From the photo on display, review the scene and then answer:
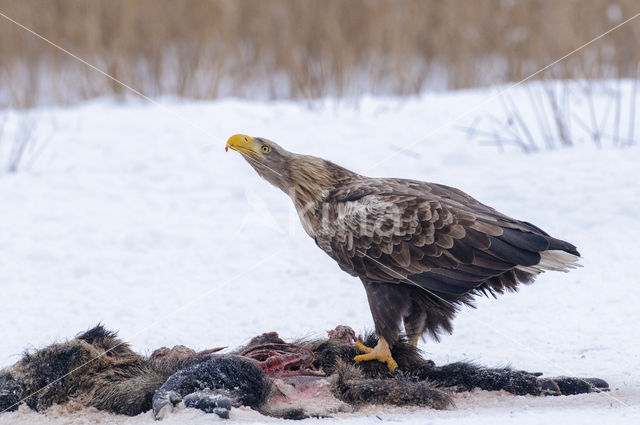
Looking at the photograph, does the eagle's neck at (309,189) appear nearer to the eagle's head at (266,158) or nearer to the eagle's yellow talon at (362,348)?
the eagle's head at (266,158)

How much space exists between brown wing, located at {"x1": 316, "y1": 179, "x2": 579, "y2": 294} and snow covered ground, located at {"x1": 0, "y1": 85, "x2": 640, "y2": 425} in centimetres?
56

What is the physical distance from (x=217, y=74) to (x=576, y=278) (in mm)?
6822

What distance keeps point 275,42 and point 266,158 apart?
7953 mm

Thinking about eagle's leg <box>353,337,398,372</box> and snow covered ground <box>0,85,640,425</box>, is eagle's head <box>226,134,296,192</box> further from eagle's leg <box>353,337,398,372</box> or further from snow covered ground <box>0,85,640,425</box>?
eagle's leg <box>353,337,398,372</box>

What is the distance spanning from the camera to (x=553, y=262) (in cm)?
427

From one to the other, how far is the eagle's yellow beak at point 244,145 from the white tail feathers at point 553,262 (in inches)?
56.6

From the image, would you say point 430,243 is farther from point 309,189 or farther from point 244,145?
point 244,145

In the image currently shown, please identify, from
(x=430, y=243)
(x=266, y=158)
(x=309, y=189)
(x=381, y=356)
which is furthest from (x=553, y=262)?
(x=266, y=158)

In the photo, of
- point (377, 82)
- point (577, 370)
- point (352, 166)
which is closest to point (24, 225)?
point (352, 166)

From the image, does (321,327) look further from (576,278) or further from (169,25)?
(169,25)

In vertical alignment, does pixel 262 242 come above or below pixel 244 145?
below

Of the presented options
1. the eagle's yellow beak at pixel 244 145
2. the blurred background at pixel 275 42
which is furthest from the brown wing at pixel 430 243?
the blurred background at pixel 275 42

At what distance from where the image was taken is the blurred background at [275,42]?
11.8 m

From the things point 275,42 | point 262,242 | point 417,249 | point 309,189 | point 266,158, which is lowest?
point 262,242
